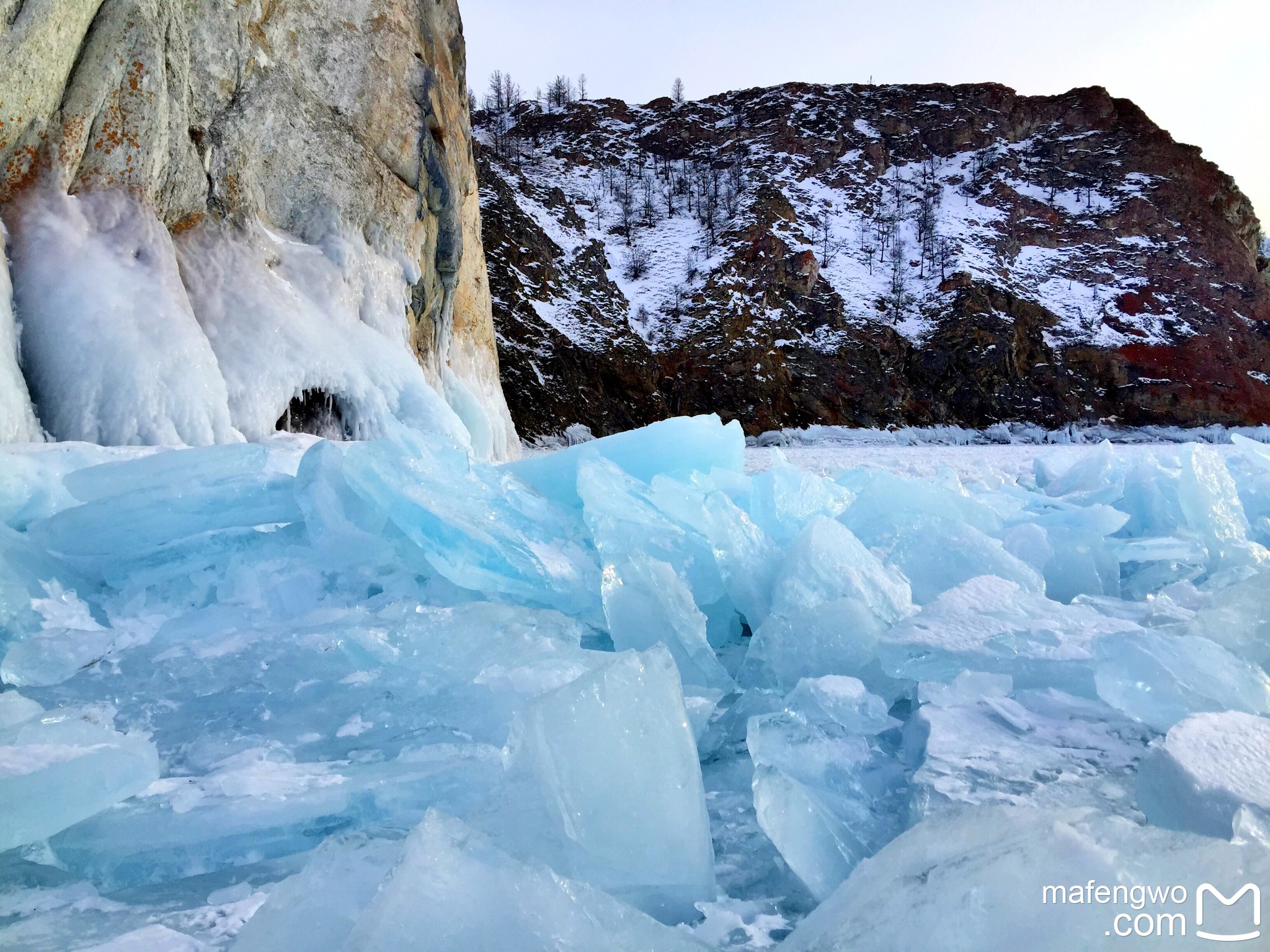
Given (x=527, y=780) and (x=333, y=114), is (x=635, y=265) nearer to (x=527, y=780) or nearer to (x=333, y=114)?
(x=333, y=114)

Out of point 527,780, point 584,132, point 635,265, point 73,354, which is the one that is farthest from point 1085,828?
point 584,132

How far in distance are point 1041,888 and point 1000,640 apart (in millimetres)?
1097

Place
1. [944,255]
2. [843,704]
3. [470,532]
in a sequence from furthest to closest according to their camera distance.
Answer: [944,255], [470,532], [843,704]

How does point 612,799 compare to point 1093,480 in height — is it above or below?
below

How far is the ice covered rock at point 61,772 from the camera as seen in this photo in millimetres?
1032

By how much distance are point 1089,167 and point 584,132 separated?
24589 mm

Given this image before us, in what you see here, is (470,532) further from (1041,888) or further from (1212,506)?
(1212,506)

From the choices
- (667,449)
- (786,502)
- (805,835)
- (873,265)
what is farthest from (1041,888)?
(873,265)

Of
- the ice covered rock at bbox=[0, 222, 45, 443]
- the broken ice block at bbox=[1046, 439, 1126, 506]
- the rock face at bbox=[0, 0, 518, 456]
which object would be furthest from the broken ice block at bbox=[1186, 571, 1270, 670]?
the rock face at bbox=[0, 0, 518, 456]

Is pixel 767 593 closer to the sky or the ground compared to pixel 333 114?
closer to the ground

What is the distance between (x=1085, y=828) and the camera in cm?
76

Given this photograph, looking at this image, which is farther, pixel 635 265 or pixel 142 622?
pixel 635 265

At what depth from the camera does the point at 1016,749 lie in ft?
4.29

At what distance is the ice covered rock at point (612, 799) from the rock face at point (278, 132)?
14.6 feet
